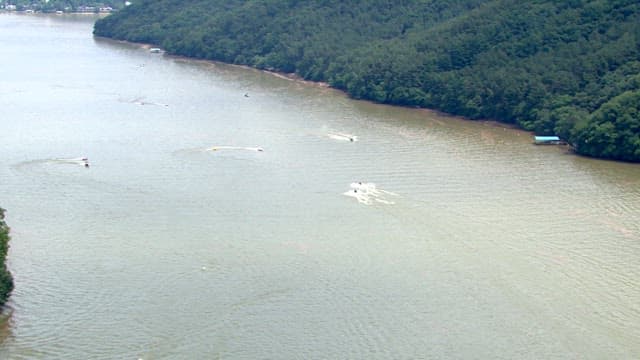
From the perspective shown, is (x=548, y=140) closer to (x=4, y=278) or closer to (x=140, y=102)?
(x=140, y=102)

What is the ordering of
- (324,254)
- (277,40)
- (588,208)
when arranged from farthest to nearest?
(277,40) < (588,208) < (324,254)

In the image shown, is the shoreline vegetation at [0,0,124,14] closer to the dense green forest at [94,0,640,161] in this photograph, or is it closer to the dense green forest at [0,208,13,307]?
the dense green forest at [94,0,640,161]

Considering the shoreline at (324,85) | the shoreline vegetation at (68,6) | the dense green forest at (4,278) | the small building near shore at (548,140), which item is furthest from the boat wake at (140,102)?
the shoreline vegetation at (68,6)

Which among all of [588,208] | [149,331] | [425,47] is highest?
[425,47]

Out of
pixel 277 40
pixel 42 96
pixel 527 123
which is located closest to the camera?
pixel 527 123

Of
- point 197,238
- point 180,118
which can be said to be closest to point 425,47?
point 180,118

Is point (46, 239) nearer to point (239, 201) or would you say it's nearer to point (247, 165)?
point (239, 201)
